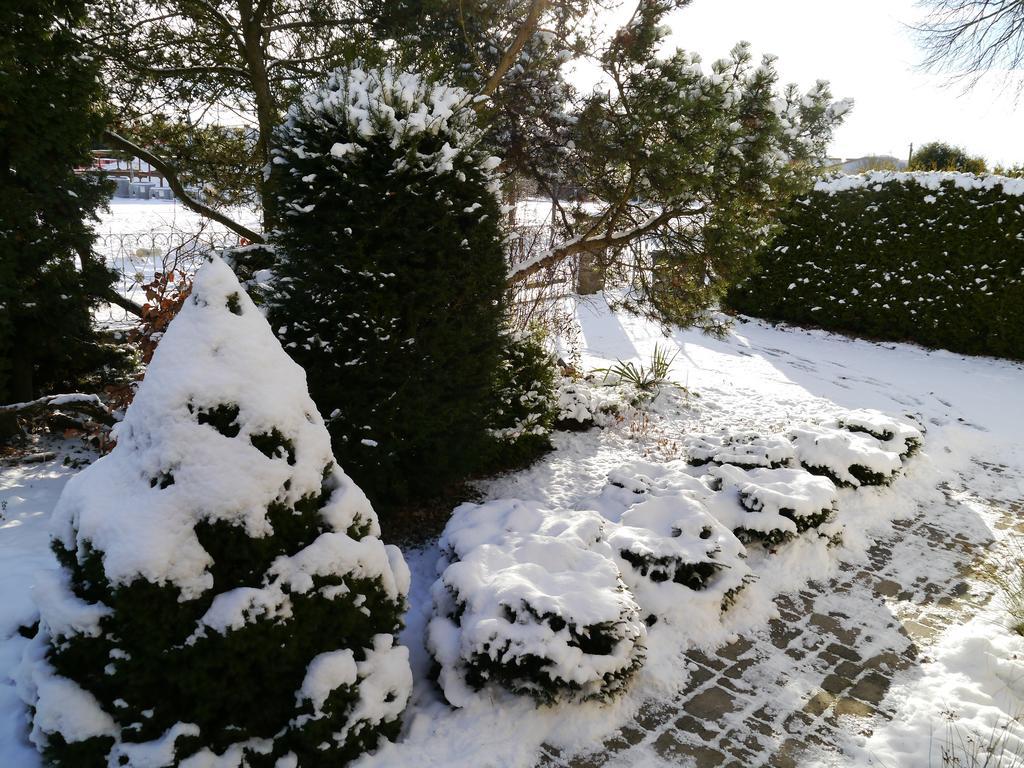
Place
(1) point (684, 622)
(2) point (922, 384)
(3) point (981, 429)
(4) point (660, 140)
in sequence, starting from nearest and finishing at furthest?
1. (1) point (684, 622)
2. (4) point (660, 140)
3. (3) point (981, 429)
4. (2) point (922, 384)

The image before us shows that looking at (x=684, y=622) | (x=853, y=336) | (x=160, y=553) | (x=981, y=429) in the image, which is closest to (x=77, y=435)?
(x=160, y=553)

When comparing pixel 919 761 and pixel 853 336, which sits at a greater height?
pixel 853 336

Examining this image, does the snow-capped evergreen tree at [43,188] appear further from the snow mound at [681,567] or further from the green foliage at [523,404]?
the snow mound at [681,567]

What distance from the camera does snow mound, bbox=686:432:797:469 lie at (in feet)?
16.9

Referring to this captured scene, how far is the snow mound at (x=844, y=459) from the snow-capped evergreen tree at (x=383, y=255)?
10.5 ft

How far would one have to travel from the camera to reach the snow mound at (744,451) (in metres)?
5.16

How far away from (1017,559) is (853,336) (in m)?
8.11

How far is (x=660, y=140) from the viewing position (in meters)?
5.71

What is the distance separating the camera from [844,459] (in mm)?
5359

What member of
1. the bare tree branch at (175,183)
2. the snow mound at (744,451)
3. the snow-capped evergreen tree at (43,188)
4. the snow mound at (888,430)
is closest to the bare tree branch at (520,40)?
the bare tree branch at (175,183)

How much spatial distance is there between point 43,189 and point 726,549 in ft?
17.6

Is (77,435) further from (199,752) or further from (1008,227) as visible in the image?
(1008,227)

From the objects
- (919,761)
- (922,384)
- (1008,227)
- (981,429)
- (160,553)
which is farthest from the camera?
(1008,227)

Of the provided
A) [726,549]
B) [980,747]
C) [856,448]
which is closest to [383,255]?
[726,549]
